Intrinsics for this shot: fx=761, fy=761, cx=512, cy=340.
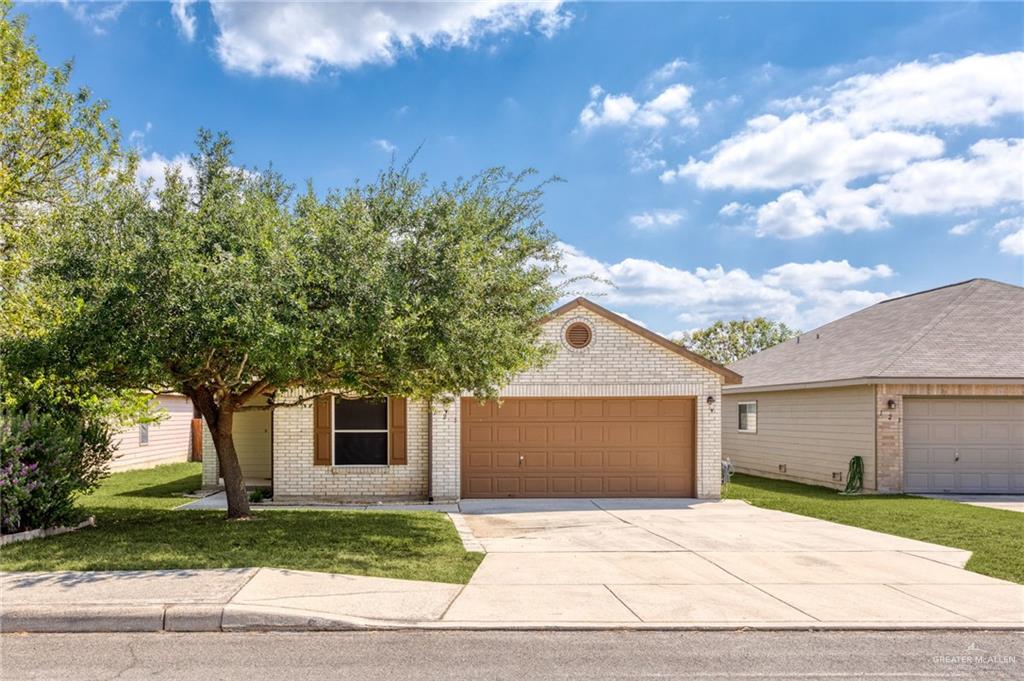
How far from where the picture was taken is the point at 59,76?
48.5 feet

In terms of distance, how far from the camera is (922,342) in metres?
18.3

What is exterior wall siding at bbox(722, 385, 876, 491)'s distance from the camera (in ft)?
57.5

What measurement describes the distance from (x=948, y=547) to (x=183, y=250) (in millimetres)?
10683

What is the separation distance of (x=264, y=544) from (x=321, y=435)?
233 inches

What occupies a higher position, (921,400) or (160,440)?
(921,400)

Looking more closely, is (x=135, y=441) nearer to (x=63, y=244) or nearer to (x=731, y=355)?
(x=63, y=244)

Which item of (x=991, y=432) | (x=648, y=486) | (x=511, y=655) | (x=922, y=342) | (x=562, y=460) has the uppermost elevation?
(x=922, y=342)

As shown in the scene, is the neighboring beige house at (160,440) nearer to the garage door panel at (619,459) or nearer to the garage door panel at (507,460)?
the garage door panel at (507,460)

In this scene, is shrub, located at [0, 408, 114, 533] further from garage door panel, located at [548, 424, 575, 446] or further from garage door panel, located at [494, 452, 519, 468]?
garage door panel, located at [548, 424, 575, 446]

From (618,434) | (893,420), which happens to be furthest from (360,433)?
(893,420)

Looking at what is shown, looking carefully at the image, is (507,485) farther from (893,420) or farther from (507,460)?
(893,420)

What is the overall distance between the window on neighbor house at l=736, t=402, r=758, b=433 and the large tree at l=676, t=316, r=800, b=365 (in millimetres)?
35093

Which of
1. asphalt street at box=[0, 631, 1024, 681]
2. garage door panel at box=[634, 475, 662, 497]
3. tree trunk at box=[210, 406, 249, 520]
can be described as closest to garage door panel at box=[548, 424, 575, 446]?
garage door panel at box=[634, 475, 662, 497]

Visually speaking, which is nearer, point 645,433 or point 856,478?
point 645,433
